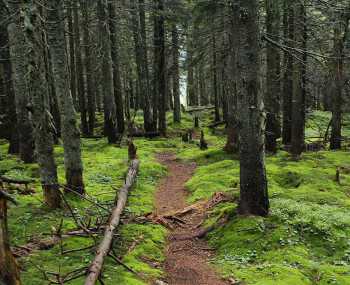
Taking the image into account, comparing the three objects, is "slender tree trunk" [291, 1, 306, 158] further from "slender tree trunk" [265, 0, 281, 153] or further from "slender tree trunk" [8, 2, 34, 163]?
"slender tree trunk" [8, 2, 34, 163]

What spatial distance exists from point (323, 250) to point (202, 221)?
10.3 ft

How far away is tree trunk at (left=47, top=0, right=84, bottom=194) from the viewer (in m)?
9.56

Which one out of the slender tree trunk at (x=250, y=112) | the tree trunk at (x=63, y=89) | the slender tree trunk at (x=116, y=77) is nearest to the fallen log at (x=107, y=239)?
the tree trunk at (x=63, y=89)

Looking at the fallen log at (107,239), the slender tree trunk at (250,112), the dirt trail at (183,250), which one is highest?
the slender tree trunk at (250,112)

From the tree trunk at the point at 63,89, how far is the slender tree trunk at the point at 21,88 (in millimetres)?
4132

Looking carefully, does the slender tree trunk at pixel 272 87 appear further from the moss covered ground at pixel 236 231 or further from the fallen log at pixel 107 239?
the fallen log at pixel 107 239

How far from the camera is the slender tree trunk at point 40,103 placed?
8.23m

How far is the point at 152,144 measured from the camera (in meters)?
23.4

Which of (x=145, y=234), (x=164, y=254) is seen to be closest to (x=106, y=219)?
(x=145, y=234)

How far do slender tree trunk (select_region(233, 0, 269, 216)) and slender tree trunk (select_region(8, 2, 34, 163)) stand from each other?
769 cm

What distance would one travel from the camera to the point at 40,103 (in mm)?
8711

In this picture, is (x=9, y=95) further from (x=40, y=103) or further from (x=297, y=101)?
(x=297, y=101)

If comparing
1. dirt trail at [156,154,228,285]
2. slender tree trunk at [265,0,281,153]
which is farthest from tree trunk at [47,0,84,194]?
slender tree trunk at [265,0,281,153]

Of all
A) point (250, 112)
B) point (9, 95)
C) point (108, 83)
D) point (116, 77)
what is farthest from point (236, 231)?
point (116, 77)
